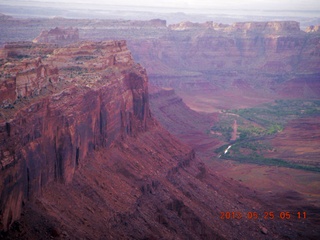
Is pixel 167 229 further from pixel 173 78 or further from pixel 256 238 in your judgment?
pixel 173 78

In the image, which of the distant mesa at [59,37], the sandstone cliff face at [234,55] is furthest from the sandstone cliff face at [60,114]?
the sandstone cliff face at [234,55]

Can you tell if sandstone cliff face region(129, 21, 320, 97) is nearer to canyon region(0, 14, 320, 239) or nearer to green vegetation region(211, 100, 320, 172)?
green vegetation region(211, 100, 320, 172)

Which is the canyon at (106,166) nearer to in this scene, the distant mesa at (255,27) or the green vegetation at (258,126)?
the green vegetation at (258,126)

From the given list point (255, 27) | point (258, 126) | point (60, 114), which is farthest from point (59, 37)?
point (255, 27)

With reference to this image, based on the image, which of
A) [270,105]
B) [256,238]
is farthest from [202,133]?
[256,238]

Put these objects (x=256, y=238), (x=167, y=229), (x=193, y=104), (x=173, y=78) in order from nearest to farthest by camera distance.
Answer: (x=167, y=229)
(x=256, y=238)
(x=193, y=104)
(x=173, y=78)

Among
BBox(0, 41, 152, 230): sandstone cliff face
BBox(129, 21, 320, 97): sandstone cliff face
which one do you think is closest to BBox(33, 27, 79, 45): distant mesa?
BBox(0, 41, 152, 230): sandstone cliff face

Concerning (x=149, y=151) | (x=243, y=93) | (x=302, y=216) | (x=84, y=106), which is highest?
(x=84, y=106)
